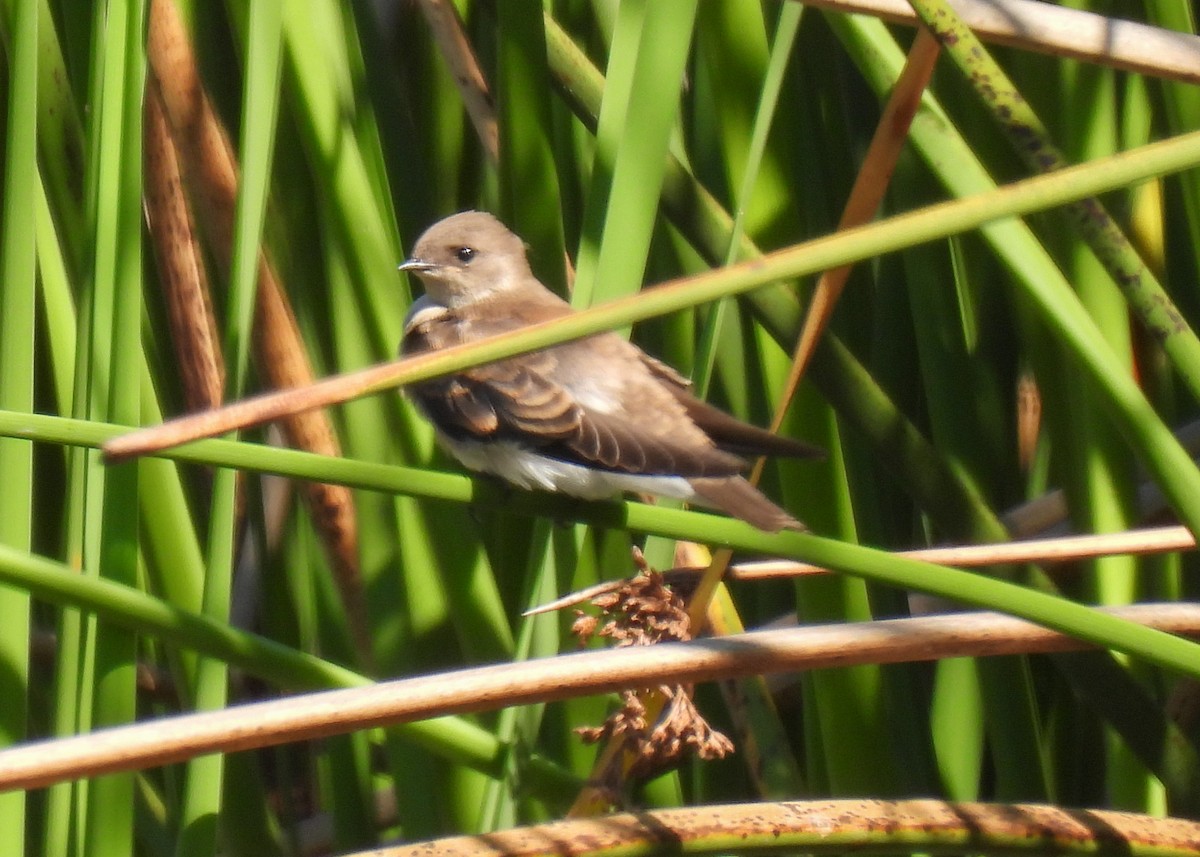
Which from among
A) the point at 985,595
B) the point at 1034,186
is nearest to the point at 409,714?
the point at 985,595

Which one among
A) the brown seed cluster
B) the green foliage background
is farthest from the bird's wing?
the brown seed cluster

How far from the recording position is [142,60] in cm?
135

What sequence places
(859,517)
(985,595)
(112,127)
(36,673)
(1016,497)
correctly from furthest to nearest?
(36,673), (1016,497), (859,517), (112,127), (985,595)

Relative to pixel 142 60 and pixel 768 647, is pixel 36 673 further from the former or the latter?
pixel 768 647

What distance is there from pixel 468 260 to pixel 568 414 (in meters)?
0.56

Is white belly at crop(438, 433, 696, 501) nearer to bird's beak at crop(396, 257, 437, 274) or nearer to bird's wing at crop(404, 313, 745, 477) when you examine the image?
bird's wing at crop(404, 313, 745, 477)

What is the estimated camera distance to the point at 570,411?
6.24 ft

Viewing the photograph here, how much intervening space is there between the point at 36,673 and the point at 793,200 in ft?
4.53

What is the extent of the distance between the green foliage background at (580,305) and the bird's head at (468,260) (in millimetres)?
60

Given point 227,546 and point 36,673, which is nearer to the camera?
point 227,546

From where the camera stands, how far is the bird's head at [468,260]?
2096 mm

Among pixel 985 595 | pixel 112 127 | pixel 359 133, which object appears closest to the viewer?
pixel 985 595

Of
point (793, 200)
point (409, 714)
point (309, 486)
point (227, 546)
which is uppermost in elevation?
point (793, 200)

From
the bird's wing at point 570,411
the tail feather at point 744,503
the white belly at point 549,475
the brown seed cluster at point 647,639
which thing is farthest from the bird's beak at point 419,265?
the brown seed cluster at point 647,639
